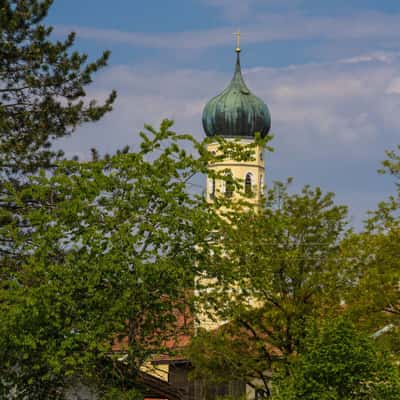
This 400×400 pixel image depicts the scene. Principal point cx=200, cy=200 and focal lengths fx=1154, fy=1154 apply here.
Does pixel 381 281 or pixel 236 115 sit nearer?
pixel 381 281

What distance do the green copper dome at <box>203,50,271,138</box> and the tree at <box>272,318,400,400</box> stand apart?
63893 millimetres

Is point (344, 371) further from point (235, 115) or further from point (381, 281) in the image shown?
point (235, 115)

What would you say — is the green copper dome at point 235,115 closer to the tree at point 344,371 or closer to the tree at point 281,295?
the tree at point 281,295

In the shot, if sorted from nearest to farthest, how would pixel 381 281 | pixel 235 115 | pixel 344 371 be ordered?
pixel 344 371
pixel 381 281
pixel 235 115

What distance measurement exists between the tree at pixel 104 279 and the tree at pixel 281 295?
5.16m

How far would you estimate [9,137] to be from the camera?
29578 millimetres

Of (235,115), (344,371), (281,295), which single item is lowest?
(344,371)

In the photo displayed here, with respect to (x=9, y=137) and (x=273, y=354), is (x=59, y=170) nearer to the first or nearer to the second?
(x=9, y=137)

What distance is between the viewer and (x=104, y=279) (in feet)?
77.7

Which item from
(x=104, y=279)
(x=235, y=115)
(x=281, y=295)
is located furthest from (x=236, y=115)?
(x=104, y=279)

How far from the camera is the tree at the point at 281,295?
31.0 metres

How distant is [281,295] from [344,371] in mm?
12162

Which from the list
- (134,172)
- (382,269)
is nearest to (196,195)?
(134,172)

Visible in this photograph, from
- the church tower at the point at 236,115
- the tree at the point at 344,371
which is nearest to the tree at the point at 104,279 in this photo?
the tree at the point at 344,371
